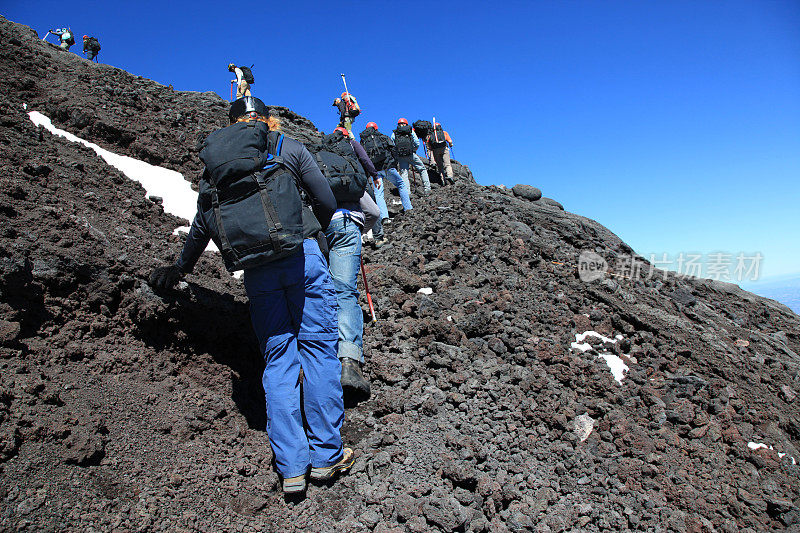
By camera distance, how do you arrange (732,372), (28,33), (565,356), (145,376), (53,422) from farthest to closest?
(28,33) < (732,372) < (565,356) < (145,376) < (53,422)

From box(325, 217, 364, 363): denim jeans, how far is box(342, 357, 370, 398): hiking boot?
7 centimetres

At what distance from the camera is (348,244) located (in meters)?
4.68

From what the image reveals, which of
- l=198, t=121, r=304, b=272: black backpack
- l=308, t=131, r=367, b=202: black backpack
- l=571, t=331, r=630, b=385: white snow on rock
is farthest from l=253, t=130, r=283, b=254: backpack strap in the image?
l=571, t=331, r=630, b=385: white snow on rock

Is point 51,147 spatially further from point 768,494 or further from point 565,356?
point 768,494

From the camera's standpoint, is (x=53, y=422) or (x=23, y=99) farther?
(x=23, y=99)

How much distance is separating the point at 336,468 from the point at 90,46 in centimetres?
2050

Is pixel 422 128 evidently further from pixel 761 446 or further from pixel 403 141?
pixel 761 446

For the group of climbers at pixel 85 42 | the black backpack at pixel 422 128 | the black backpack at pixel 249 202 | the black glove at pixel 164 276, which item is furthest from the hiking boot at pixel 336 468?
the group of climbers at pixel 85 42

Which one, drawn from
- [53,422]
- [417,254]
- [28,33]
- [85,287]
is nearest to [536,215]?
[417,254]

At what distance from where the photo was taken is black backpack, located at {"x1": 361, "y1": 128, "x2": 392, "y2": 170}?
10.6m

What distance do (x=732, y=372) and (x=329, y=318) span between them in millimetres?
4814

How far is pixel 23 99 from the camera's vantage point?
6.84 metres

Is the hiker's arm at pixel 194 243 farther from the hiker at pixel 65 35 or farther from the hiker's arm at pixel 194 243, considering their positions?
the hiker at pixel 65 35

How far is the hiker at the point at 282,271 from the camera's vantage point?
311cm
